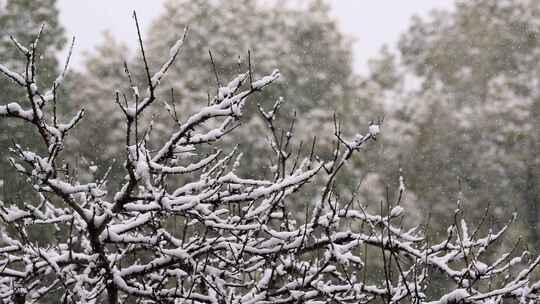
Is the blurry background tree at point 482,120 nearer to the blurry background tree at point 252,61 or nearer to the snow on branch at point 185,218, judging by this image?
the blurry background tree at point 252,61

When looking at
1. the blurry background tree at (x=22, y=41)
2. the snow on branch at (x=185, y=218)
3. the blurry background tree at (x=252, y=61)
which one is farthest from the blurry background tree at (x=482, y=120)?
the snow on branch at (x=185, y=218)

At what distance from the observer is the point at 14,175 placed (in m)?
14.5

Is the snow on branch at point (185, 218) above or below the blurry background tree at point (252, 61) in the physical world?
below

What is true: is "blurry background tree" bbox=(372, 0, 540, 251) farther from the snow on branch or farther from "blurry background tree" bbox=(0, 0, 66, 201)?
the snow on branch

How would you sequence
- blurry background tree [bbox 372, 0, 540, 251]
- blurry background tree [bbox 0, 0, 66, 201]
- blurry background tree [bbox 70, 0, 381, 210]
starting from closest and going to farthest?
blurry background tree [bbox 0, 0, 66, 201] → blurry background tree [bbox 372, 0, 540, 251] → blurry background tree [bbox 70, 0, 381, 210]

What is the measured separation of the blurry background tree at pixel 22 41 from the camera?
14766mm

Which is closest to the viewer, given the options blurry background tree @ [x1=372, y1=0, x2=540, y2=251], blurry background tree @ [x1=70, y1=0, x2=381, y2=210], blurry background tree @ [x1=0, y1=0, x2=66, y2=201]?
blurry background tree @ [x1=0, y1=0, x2=66, y2=201]

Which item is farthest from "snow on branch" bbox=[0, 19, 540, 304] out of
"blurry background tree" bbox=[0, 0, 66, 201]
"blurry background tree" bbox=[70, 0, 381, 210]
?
"blurry background tree" bbox=[70, 0, 381, 210]

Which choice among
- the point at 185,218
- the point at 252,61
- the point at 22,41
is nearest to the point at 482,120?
the point at 252,61

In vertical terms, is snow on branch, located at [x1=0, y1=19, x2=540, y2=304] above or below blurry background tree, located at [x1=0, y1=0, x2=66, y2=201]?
below

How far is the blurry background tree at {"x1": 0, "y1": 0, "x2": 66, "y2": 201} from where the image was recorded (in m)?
14.8

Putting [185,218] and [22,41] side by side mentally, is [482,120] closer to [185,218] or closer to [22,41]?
[22,41]

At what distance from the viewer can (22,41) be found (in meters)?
15.2

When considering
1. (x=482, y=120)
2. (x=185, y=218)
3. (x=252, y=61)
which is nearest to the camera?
(x=185, y=218)
